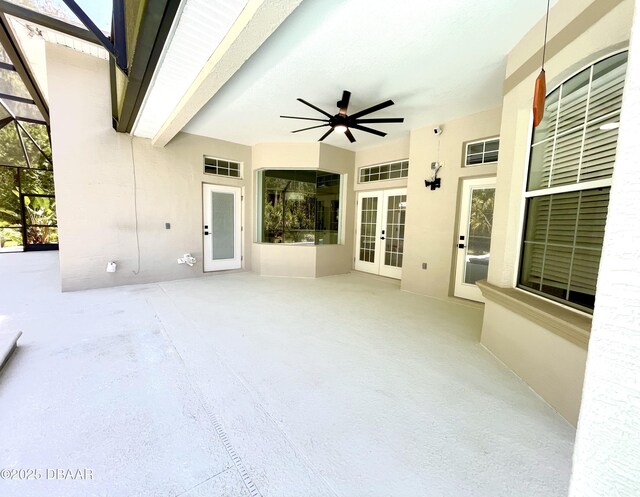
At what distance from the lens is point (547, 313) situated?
1.97 meters

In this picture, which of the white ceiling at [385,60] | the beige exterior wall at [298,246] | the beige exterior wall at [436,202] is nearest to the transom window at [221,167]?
the beige exterior wall at [298,246]

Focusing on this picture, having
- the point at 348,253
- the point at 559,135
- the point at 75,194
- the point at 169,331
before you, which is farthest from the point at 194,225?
the point at 559,135

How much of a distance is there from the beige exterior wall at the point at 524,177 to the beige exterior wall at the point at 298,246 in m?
3.54

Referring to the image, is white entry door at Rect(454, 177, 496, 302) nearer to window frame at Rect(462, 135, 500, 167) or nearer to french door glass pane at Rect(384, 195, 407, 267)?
window frame at Rect(462, 135, 500, 167)

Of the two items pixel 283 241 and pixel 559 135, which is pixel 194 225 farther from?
pixel 559 135

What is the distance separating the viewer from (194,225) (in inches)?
214

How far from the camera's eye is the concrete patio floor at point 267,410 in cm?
138

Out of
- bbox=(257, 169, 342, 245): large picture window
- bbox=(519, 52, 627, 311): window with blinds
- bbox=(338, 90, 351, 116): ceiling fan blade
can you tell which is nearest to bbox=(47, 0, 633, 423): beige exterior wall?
bbox=(519, 52, 627, 311): window with blinds

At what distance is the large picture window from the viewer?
5945mm

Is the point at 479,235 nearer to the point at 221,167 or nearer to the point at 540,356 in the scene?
the point at 540,356

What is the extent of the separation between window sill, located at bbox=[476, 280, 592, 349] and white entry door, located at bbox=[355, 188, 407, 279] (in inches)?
120

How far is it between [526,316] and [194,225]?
17.8ft

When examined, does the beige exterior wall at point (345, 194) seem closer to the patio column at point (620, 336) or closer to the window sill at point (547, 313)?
the window sill at point (547, 313)

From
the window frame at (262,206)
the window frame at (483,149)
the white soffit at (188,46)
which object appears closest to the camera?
the white soffit at (188,46)
